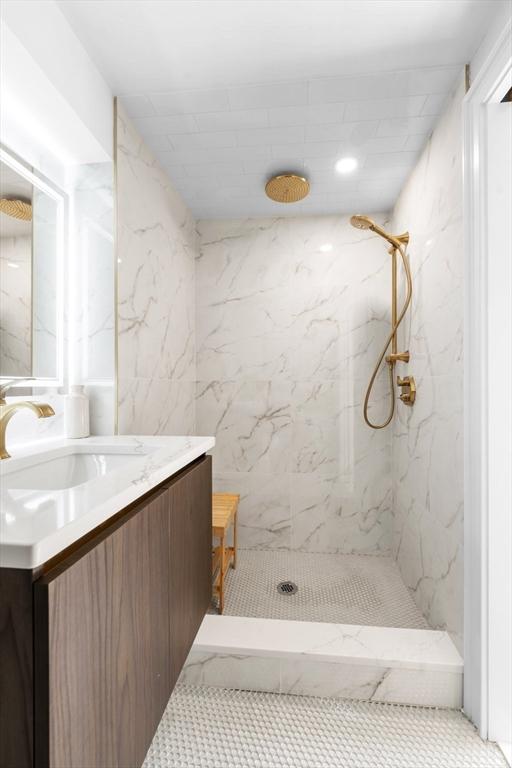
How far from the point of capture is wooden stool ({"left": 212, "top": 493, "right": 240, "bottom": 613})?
1730 mm

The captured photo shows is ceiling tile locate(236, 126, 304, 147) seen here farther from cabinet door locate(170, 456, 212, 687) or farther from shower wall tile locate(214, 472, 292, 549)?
shower wall tile locate(214, 472, 292, 549)

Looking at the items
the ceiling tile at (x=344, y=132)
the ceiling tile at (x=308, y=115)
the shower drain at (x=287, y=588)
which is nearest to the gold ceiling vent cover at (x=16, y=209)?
the ceiling tile at (x=308, y=115)

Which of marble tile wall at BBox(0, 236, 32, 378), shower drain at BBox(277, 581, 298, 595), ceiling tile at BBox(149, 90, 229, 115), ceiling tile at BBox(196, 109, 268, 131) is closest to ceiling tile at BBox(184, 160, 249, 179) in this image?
ceiling tile at BBox(196, 109, 268, 131)

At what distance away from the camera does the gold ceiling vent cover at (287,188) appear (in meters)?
1.93

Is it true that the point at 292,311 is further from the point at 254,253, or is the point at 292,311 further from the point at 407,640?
the point at 407,640

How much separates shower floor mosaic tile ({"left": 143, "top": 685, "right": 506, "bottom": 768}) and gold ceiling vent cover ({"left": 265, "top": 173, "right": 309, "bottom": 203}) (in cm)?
220

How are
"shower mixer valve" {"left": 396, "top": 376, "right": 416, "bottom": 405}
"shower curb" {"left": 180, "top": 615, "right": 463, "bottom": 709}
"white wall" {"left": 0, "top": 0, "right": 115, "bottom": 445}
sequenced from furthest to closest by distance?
"shower mixer valve" {"left": 396, "top": 376, "right": 416, "bottom": 405} < "shower curb" {"left": 180, "top": 615, "right": 463, "bottom": 709} < "white wall" {"left": 0, "top": 0, "right": 115, "bottom": 445}

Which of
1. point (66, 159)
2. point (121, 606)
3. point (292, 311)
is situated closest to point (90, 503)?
point (121, 606)

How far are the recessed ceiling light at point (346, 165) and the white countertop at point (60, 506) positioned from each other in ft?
Answer: 5.20

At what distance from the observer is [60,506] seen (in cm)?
58

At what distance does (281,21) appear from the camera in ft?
3.72

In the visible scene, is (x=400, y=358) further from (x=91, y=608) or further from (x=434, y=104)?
(x=91, y=608)

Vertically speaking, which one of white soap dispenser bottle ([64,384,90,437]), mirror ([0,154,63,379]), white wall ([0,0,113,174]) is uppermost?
white wall ([0,0,113,174])

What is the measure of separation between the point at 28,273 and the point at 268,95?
3.50ft
